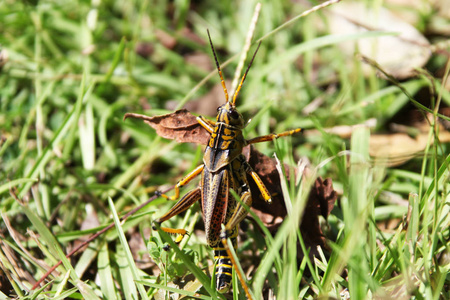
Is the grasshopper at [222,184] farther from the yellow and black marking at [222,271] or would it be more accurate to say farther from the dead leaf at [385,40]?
the dead leaf at [385,40]

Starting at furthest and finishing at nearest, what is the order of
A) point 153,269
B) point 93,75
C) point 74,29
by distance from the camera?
1. point 74,29
2. point 93,75
3. point 153,269

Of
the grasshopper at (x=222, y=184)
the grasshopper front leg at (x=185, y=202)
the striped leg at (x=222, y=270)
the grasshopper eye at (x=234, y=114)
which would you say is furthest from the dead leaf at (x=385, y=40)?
the striped leg at (x=222, y=270)

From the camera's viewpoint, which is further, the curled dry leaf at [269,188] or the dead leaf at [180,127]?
the dead leaf at [180,127]

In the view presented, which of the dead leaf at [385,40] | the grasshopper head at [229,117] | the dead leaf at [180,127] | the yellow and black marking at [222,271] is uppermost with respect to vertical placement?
the dead leaf at [385,40]

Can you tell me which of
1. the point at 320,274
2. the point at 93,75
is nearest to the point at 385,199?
the point at 320,274

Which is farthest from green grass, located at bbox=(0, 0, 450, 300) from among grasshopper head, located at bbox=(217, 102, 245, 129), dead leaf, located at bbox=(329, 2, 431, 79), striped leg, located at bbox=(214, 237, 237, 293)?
grasshopper head, located at bbox=(217, 102, 245, 129)

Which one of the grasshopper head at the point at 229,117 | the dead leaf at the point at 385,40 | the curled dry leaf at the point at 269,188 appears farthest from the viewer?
the dead leaf at the point at 385,40

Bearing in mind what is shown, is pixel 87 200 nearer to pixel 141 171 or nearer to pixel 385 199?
pixel 141 171
